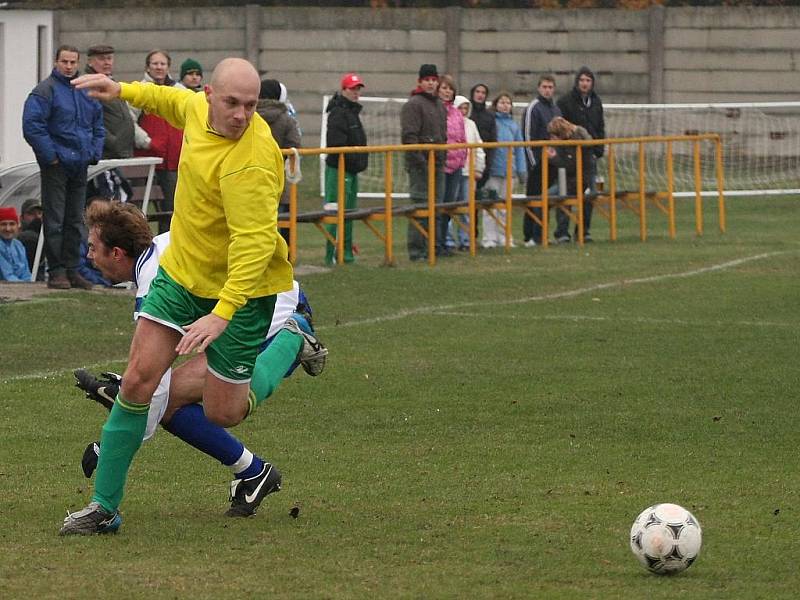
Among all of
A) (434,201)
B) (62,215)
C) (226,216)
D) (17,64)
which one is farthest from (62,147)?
(226,216)

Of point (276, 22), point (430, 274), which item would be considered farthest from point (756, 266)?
point (276, 22)

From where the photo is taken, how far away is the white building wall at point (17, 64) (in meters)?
19.5

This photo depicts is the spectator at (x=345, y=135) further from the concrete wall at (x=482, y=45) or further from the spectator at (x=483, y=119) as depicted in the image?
the concrete wall at (x=482, y=45)

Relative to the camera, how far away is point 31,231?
1506cm

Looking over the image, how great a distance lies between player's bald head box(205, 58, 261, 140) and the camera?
5898 mm

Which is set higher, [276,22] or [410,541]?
[276,22]

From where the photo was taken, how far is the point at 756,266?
17.4 metres

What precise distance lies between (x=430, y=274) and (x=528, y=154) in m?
4.24

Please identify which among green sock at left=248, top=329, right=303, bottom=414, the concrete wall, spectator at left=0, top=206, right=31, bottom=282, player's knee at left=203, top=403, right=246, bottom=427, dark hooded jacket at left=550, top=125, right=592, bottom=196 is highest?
the concrete wall

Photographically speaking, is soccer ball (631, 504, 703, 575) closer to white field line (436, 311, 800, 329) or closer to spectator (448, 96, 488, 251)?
white field line (436, 311, 800, 329)

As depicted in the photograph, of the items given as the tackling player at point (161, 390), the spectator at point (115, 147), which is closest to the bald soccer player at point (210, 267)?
the tackling player at point (161, 390)

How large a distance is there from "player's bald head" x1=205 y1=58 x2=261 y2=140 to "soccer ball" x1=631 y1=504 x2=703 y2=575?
1.94 metres

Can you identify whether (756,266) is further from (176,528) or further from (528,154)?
(176,528)

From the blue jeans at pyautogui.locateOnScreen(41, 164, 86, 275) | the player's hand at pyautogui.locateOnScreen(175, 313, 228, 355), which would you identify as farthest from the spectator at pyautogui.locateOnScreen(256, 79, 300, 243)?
the player's hand at pyautogui.locateOnScreen(175, 313, 228, 355)
